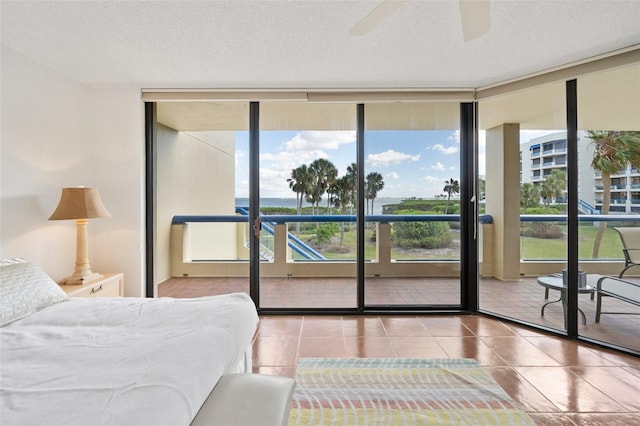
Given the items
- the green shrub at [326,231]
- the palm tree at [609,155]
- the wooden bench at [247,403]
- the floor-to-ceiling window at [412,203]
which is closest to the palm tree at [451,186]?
the floor-to-ceiling window at [412,203]

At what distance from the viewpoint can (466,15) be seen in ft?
5.57

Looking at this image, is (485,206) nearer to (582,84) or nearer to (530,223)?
(530,223)

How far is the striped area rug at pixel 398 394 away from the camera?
182cm

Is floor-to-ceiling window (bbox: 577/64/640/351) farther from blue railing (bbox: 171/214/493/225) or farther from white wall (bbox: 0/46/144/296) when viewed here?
white wall (bbox: 0/46/144/296)

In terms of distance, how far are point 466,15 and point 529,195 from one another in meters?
2.16

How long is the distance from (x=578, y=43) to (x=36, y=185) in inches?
179

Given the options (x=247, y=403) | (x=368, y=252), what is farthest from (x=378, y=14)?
(x=368, y=252)

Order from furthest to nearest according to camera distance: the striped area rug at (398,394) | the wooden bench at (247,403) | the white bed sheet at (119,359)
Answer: the striped area rug at (398,394) < the wooden bench at (247,403) < the white bed sheet at (119,359)

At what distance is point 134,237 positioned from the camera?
11.1ft

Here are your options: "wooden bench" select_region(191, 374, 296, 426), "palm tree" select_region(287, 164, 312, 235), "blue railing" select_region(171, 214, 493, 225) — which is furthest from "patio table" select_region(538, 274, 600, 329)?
"wooden bench" select_region(191, 374, 296, 426)

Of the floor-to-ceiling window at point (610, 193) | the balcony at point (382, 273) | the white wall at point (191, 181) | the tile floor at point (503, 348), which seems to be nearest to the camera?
the tile floor at point (503, 348)

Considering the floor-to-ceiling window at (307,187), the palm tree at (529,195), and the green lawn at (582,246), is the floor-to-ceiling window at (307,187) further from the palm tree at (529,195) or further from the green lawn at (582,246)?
the green lawn at (582,246)

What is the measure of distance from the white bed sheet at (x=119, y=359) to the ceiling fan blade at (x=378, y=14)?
1.73 metres

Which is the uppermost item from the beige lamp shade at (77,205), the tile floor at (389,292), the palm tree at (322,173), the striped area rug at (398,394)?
the palm tree at (322,173)
